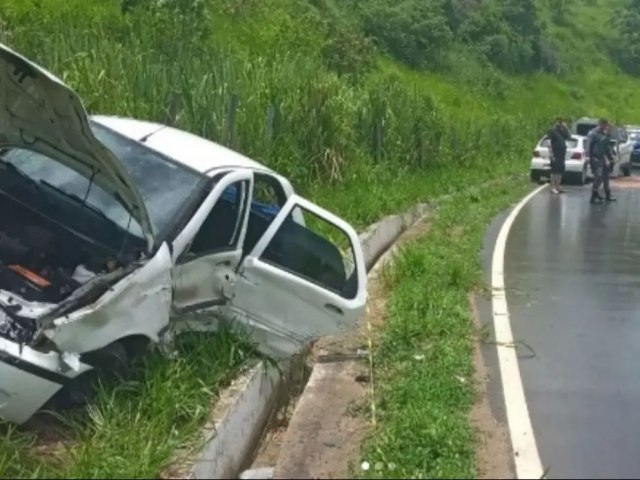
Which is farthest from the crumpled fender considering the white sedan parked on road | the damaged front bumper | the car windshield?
the white sedan parked on road

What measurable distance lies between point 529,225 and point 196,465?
45.6 feet

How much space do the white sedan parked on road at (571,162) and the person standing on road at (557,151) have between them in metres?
2.20

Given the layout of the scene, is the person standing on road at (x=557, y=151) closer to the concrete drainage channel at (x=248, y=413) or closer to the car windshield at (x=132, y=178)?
the concrete drainage channel at (x=248, y=413)

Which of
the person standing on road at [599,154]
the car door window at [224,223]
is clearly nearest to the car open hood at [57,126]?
the car door window at [224,223]

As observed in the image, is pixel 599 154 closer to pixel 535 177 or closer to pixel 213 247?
pixel 535 177

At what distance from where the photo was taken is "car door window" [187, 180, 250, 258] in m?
7.32

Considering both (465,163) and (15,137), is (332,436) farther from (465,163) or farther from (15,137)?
(465,163)

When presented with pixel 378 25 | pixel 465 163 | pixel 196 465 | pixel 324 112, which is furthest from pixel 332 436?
pixel 378 25

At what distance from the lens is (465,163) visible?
98.7ft

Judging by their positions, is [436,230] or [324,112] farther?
[324,112]

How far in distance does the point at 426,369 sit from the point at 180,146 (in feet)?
7.71

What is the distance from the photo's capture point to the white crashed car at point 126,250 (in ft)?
19.8

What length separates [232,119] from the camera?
13656mm

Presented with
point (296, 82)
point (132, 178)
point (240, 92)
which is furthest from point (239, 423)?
point (296, 82)
